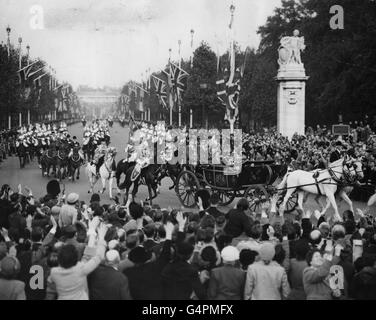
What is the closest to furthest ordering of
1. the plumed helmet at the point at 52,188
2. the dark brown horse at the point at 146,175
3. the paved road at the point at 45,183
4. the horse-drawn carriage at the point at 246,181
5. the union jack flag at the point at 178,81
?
the plumed helmet at the point at 52,188 < the horse-drawn carriage at the point at 246,181 < the dark brown horse at the point at 146,175 < the paved road at the point at 45,183 < the union jack flag at the point at 178,81

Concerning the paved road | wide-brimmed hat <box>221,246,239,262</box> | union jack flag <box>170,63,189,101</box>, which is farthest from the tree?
wide-brimmed hat <box>221,246,239,262</box>

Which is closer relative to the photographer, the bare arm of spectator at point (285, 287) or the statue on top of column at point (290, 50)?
the bare arm of spectator at point (285, 287)

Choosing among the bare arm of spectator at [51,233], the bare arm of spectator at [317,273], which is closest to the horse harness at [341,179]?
the bare arm of spectator at [51,233]

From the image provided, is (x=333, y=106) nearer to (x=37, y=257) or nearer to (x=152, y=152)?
(x=152, y=152)

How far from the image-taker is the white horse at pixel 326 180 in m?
14.7

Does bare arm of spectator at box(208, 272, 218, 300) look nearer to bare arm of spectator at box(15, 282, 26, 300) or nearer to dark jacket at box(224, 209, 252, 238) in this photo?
bare arm of spectator at box(15, 282, 26, 300)

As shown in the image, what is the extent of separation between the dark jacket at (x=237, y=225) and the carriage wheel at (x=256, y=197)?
5.81m

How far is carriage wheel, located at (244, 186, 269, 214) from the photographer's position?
50.9ft

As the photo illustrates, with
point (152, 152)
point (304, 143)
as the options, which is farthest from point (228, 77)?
point (152, 152)

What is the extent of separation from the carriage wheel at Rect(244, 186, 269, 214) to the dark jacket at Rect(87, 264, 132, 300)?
9.01m

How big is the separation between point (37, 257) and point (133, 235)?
1289 millimetres

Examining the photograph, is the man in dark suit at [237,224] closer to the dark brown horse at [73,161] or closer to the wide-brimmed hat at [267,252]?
the wide-brimmed hat at [267,252]

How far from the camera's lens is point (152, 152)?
60.8 ft

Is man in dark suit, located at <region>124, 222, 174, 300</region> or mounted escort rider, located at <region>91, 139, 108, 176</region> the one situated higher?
mounted escort rider, located at <region>91, 139, 108, 176</region>
